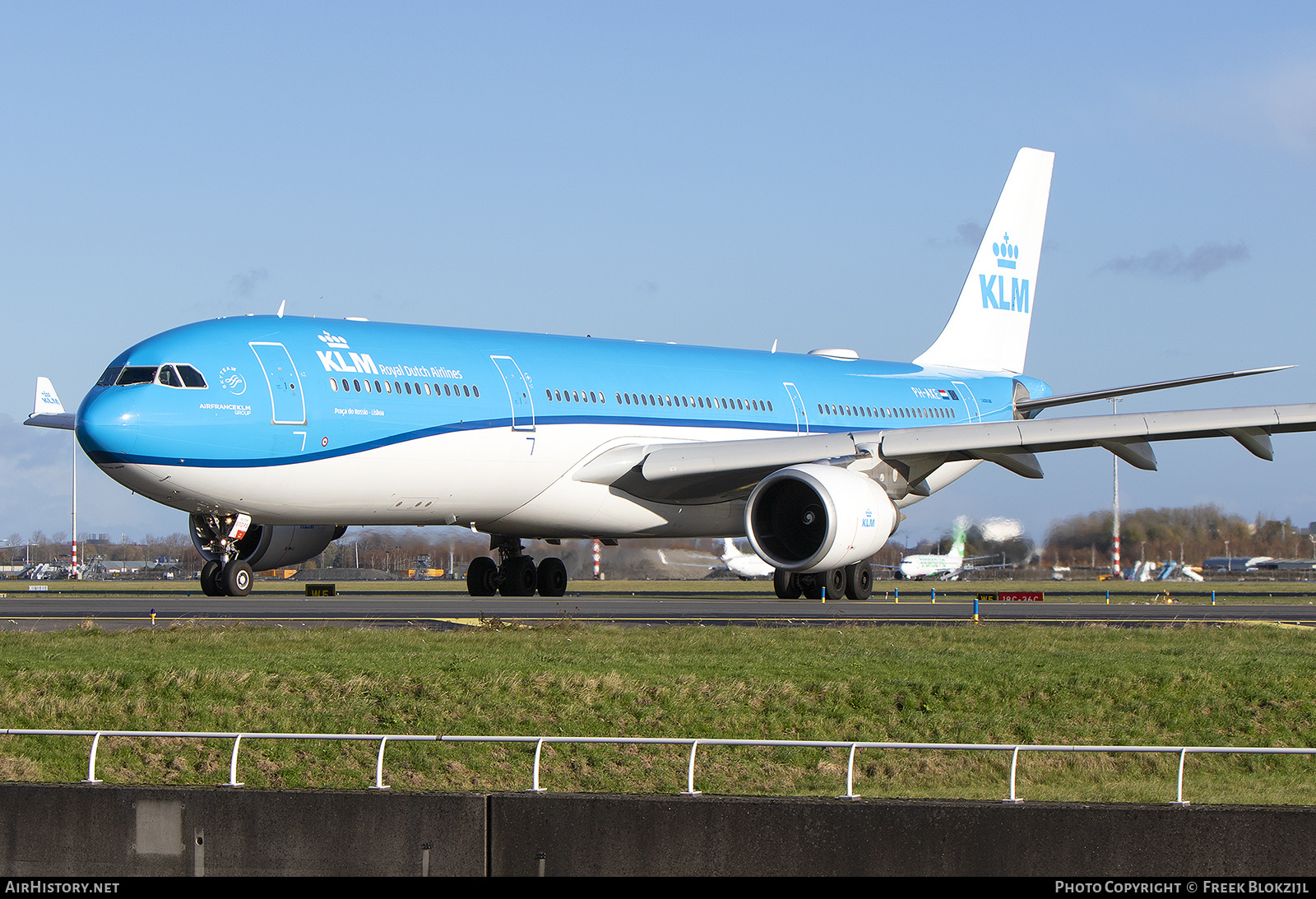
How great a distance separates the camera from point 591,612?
23.1 meters

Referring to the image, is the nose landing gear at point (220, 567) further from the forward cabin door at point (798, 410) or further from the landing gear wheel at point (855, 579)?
the forward cabin door at point (798, 410)

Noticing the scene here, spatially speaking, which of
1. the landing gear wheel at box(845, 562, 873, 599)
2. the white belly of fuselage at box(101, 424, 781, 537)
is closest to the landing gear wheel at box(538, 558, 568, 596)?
the white belly of fuselage at box(101, 424, 781, 537)

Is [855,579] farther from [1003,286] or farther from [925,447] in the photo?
[1003,286]

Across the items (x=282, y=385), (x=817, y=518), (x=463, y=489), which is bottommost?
(x=817, y=518)

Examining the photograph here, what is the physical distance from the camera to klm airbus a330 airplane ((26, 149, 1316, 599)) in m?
21.0

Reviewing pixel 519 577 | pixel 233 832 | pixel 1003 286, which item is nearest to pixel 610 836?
pixel 233 832

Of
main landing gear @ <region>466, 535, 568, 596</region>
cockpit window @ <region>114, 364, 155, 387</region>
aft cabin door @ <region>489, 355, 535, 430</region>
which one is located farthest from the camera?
main landing gear @ <region>466, 535, 568, 596</region>

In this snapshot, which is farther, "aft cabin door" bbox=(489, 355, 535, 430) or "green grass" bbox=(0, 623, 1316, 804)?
"aft cabin door" bbox=(489, 355, 535, 430)

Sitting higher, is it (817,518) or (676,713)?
(817,518)

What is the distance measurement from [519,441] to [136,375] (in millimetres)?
6000

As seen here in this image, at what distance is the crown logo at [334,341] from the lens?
2238 cm

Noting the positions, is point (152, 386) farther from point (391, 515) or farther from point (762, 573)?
point (762, 573)

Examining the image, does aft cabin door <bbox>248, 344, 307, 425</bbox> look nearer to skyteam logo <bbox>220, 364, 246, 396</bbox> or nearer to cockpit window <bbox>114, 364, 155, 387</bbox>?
skyteam logo <bbox>220, 364, 246, 396</bbox>

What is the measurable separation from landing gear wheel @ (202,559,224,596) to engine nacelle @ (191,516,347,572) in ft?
7.81
